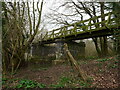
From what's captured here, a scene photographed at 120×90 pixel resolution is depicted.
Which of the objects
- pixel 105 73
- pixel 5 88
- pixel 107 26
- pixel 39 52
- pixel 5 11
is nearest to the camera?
pixel 5 88

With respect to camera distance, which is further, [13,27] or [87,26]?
[87,26]

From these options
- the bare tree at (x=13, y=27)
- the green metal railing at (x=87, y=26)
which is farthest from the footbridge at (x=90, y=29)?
the bare tree at (x=13, y=27)

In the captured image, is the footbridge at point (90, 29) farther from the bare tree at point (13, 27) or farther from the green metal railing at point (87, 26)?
the bare tree at point (13, 27)

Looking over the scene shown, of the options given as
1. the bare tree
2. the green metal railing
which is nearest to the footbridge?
the green metal railing

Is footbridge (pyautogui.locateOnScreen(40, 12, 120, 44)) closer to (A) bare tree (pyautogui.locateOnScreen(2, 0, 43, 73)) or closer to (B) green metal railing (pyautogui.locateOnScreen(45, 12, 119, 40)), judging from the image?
(B) green metal railing (pyautogui.locateOnScreen(45, 12, 119, 40))

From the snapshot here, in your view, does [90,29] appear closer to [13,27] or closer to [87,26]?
[87,26]

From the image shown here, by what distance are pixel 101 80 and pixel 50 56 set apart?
9.20 m

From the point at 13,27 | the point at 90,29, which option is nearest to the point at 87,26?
the point at 90,29

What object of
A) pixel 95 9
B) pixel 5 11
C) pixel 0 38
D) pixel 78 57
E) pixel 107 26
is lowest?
pixel 78 57

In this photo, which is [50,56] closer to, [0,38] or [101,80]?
[0,38]

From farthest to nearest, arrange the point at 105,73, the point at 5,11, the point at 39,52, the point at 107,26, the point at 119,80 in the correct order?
the point at 39,52 → the point at 5,11 → the point at 107,26 → the point at 105,73 → the point at 119,80

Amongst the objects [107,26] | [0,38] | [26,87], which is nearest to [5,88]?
[26,87]

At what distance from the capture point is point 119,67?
200 inches

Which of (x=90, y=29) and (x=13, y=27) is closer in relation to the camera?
(x=13, y=27)
